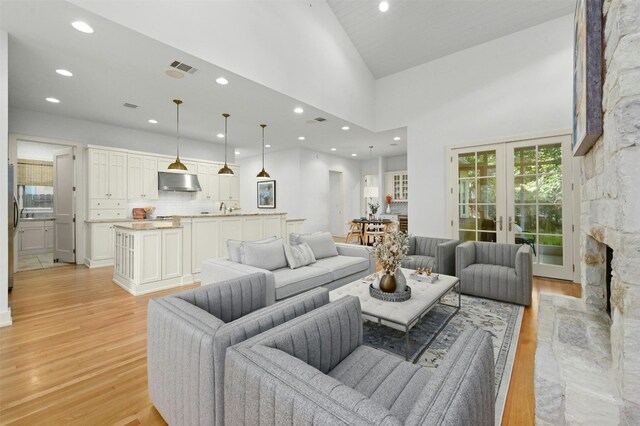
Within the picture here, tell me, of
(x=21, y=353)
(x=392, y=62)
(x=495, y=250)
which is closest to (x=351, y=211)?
(x=392, y=62)

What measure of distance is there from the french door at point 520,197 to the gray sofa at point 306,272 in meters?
2.37

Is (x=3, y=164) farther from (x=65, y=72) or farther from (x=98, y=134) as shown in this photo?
(x=98, y=134)

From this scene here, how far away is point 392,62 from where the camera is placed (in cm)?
596

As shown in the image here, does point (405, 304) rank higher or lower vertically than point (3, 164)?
lower

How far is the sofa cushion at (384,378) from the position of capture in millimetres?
1217

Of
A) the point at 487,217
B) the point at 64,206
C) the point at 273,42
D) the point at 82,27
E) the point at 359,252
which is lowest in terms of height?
the point at 359,252

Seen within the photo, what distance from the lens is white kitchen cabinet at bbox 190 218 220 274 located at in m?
4.65

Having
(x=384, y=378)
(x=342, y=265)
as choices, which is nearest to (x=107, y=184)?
(x=342, y=265)

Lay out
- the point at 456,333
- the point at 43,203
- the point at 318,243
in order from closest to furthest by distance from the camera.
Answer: the point at 456,333 < the point at 318,243 < the point at 43,203

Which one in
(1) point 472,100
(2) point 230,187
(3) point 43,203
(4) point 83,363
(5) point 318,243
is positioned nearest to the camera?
(4) point 83,363

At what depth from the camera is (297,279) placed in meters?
3.20

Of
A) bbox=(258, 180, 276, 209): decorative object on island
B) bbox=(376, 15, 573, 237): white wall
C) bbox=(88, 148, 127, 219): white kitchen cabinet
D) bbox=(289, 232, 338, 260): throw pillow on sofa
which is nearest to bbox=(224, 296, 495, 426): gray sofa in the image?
bbox=(289, 232, 338, 260): throw pillow on sofa

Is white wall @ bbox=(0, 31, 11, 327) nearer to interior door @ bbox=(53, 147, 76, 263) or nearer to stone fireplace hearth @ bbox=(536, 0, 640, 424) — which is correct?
interior door @ bbox=(53, 147, 76, 263)

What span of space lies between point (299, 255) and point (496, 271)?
97.5 inches
